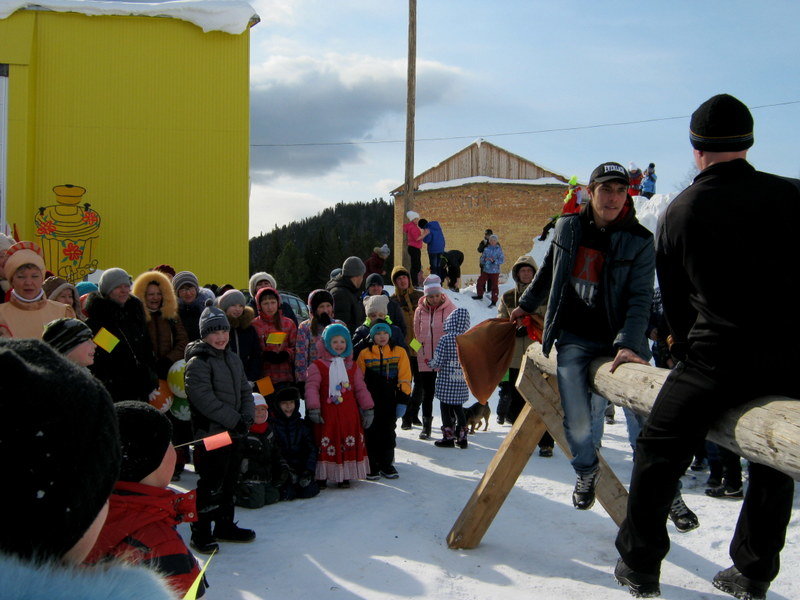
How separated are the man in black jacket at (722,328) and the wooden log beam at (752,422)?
6 centimetres

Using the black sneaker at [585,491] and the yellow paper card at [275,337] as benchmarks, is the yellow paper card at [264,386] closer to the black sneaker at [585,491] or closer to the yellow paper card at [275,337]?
the yellow paper card at [275,337]

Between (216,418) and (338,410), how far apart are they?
1675 millimetres

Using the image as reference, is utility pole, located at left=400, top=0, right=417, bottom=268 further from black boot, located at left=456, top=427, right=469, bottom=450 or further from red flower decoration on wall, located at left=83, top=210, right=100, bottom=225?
black boot, located at left=456, top=427, right=469, bottom=450

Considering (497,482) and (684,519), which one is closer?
(684,519)

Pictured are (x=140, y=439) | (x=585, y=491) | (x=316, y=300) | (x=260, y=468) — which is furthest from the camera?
(x=316, y=300)

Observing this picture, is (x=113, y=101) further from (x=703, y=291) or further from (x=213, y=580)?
(x=703, y=291)

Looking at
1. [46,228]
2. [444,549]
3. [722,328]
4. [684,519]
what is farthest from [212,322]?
[46,228]

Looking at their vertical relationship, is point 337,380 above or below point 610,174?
below

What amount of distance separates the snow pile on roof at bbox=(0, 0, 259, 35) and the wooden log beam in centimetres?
1271

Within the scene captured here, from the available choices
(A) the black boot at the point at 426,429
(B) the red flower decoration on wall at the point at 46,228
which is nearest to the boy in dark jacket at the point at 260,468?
(A) the black boot at the point at 426,429

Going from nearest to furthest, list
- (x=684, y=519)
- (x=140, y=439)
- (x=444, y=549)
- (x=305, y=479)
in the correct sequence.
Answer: (x=140, y=439) → (x=684, y=519) → (x=444, y=549) → (x=305, y=479)

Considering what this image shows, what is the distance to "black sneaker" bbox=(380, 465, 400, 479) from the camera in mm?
6840

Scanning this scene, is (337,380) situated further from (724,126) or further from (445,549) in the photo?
(724,126)

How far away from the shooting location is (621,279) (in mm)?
3809
